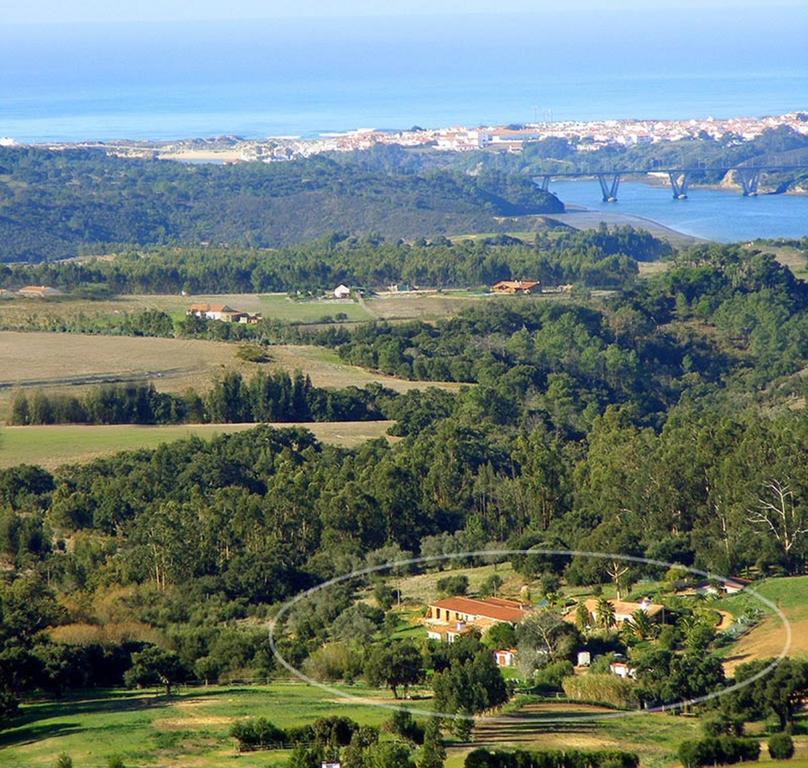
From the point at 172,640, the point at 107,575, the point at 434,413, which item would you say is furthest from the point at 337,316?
the point at 172,640

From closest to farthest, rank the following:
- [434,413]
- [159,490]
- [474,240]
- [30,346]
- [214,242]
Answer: [159,490]
[434,413]
[30,346]
[474,240]
[214,242]

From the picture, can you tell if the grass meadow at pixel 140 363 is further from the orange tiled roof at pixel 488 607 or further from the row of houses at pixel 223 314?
the orange tiled roof at pixel 488 607

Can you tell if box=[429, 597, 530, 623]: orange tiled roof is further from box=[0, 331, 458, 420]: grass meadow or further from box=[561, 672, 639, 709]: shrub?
box=[0, 331, 458, 420]: grass meadow

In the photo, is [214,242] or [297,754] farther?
[214,242]

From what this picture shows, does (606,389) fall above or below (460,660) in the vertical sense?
below

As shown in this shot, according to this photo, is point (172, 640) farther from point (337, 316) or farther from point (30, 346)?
point (337, 316)
